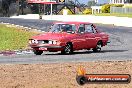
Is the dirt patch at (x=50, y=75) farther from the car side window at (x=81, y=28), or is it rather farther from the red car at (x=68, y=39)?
the car side window at (x=81, y=28)

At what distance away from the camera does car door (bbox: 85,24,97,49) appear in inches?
834

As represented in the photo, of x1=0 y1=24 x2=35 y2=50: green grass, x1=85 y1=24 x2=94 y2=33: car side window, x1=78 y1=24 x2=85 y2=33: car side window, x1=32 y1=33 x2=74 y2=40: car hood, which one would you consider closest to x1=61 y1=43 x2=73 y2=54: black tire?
x1=32 y1=33 x2=74 y2=40: car hood

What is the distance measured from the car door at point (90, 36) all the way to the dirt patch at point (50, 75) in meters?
6.56

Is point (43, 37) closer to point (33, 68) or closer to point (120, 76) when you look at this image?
point (33, 68)

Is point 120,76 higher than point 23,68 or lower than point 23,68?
higher

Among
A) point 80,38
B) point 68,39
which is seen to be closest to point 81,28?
point 80,38

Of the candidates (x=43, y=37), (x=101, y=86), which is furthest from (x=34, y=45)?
(x=101, y=86)

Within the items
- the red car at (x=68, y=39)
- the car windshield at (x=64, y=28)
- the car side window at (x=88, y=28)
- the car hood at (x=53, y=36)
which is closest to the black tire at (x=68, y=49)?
the red car at (x=68, y=39)

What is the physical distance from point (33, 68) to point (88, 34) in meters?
8.05

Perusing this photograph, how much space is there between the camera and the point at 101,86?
9.86 metres

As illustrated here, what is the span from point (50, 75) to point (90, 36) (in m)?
9.61

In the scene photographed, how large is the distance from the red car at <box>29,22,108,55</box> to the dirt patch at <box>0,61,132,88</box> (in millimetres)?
5493

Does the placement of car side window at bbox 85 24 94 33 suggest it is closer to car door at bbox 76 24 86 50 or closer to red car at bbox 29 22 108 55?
red car at bbox 29 22 108 55

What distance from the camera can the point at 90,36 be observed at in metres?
21.3
